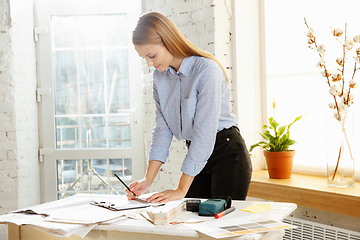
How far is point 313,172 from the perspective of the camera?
2412mm

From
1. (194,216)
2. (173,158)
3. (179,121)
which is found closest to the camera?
(194,216)

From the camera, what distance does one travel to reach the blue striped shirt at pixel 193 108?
1.33 metres

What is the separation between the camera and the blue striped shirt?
1.33 meters

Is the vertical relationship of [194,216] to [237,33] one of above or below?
below

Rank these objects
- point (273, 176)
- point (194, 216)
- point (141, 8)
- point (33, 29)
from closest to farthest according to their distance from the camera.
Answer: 1. point (194, 216)
2. point (273, 176)
3. point (141, 8)
4. point (33, 29)

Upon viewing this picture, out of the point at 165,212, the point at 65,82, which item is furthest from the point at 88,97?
the point at 165,212

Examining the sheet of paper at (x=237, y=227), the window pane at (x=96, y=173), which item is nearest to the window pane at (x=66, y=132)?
the window pane at (x=96, y=173)

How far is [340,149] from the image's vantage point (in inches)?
78.0

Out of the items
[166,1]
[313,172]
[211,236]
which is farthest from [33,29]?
[211,236]

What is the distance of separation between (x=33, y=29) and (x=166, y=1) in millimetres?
1387

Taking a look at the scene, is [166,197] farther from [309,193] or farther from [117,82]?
[117,82]

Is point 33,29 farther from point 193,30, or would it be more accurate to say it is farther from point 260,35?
point 260,35

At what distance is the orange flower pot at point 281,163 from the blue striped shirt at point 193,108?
33.4 inches

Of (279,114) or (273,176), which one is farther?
(279,114)
